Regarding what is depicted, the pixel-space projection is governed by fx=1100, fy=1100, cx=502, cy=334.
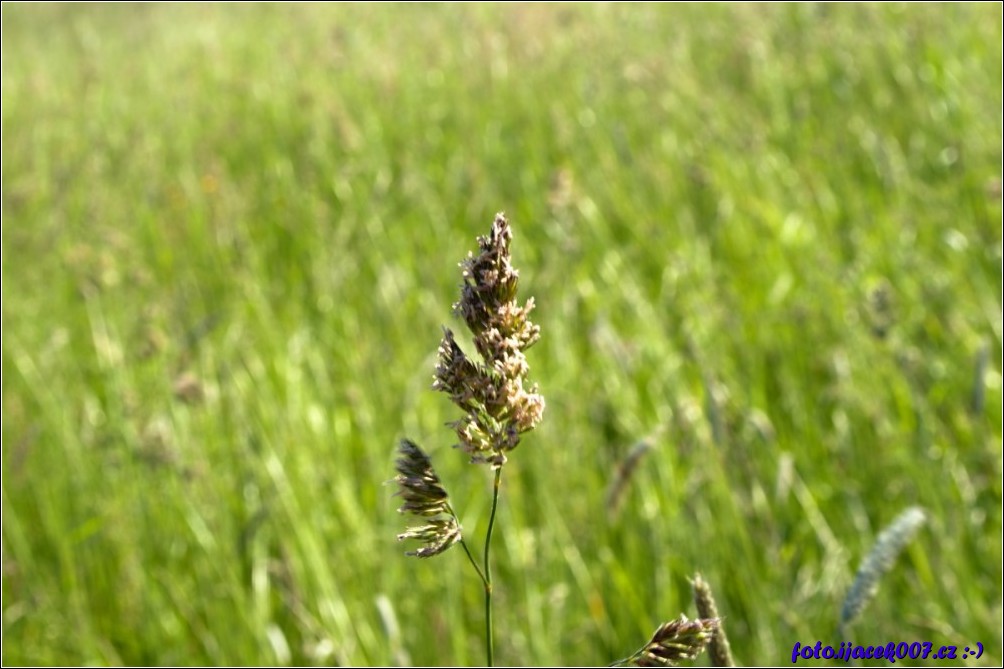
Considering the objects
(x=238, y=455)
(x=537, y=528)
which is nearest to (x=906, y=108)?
(x=537, y=528)

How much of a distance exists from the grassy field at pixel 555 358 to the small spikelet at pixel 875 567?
0.22m

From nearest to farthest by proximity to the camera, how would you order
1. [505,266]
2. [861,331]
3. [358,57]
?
1. [505,266]
2. [861,331]
3. [358,57]

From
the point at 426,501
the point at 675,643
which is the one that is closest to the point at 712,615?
the point at 675,643

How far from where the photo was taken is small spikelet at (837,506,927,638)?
109cm

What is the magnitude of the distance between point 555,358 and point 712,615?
2106 millimetres

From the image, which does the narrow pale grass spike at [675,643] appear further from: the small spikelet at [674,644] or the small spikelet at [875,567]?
the small spikelet at [875,567]

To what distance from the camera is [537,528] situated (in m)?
2.44

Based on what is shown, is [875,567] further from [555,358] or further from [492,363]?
[555,358]

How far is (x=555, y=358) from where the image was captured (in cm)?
297

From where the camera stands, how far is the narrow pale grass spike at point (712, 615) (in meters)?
0.88

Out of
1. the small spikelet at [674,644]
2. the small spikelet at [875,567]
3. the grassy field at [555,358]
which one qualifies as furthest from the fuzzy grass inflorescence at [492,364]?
the grassy field at [555,358]

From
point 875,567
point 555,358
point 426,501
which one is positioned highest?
point 555,358

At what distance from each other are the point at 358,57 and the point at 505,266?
620 cm

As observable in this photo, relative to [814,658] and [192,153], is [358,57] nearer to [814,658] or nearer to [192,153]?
[192,153]
